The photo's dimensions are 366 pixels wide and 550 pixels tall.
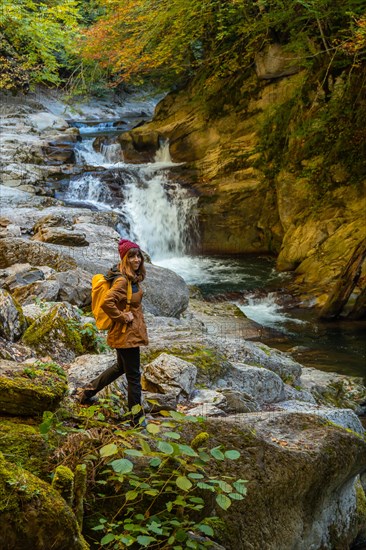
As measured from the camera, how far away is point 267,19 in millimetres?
14312

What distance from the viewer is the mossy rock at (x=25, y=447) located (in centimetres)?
288

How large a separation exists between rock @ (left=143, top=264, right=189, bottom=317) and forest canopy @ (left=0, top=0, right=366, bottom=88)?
6.37m

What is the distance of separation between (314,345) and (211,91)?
32.9 ft

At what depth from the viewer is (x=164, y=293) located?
862 centimetres

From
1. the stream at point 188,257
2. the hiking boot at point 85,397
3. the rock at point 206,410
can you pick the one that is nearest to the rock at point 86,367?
the hiking boot at point 85,397

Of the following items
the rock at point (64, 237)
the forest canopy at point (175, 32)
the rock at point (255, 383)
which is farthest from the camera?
the forest canopy at point (175, 32)

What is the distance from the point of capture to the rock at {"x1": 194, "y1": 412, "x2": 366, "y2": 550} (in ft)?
11.5

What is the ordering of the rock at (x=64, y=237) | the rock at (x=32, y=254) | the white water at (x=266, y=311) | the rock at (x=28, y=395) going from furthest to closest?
the white water at (x=266, y=311) → the rock at (x=64, y=237) → the rock at (x=32, y=254) → the rock at (x=28, y=395)

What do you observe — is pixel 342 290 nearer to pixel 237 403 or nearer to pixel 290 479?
pixel 237 403

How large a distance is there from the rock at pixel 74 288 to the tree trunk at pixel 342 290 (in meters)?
5.40

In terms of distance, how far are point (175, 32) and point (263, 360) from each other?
11.7m

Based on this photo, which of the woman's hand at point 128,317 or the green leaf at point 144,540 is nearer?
the green leaf at point 144,540

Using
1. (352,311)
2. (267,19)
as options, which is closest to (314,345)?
(352,311)

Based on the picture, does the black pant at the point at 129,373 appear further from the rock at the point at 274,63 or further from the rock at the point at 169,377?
the rock at the point at 274,63
